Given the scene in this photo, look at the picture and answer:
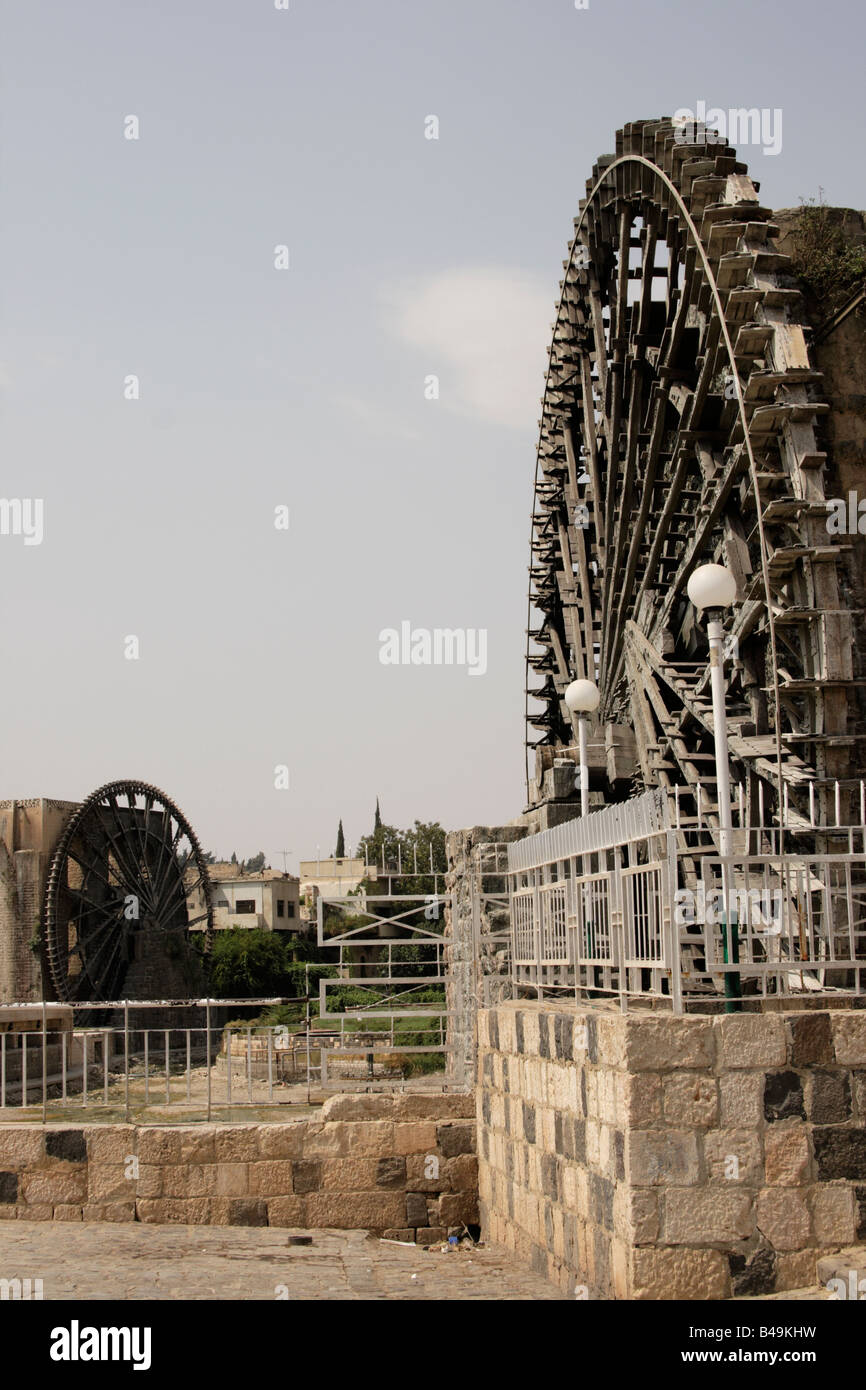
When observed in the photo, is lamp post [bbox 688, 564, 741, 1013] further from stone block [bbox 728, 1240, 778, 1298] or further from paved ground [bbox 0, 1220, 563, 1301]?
paved ground [bbox 0, 1220, 563, 1301]

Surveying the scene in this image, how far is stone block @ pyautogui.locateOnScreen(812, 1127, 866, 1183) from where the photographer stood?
4.64 metres

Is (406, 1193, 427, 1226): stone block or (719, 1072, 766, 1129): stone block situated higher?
(719, 1072, 766, 1129): stone block

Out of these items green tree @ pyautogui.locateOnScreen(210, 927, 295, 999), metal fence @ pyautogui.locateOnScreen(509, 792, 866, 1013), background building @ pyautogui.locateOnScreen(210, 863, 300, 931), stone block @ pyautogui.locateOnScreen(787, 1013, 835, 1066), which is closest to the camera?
stone block @ pyautogui.locateOnScreen(787, 1013, 835, 1066)

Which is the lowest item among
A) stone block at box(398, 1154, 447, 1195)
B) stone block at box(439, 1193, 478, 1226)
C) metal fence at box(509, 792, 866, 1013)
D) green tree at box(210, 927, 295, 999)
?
green tree at box(210, 927, 295, 999)

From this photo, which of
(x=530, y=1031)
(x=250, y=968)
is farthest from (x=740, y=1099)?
(x=250, y=968)

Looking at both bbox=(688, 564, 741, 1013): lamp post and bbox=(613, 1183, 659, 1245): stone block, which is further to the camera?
bbox=(688, 564, 741, 1013): lamp post

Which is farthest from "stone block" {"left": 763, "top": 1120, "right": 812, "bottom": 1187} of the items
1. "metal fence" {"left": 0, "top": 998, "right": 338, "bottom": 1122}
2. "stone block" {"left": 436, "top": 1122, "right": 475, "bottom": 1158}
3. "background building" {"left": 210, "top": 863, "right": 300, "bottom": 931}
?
"background building" {"left": 210, "top": 863, "right": 300, "bottom": 931}

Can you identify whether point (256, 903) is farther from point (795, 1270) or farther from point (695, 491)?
point (795, 1270)

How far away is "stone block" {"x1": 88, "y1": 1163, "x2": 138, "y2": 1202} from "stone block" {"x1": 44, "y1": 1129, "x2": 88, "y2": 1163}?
0.31 ft

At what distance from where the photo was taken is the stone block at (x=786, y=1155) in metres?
4.61

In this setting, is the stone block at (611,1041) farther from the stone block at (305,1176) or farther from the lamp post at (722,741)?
the stone block at (305,1176)

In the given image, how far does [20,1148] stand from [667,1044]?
5171 mm

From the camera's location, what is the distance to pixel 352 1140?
8328 mm
